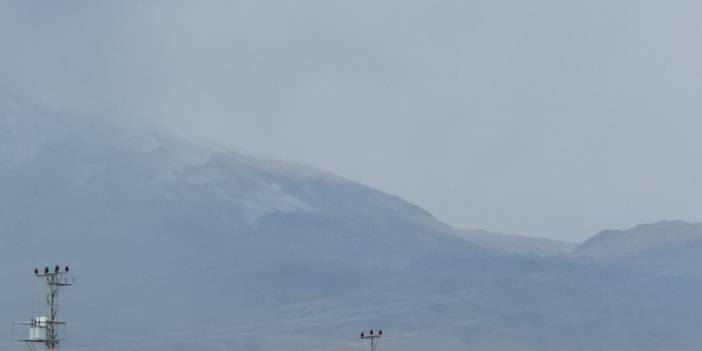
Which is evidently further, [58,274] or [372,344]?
[372,344]

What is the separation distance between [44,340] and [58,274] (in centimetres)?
438

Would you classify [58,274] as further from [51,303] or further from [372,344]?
[372,344]

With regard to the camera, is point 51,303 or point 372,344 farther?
point 372,344

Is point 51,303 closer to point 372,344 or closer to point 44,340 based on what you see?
point 44,340

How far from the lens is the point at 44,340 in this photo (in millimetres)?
107875

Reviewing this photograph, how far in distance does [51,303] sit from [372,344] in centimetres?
2651

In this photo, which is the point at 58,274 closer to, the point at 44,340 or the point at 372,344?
the point at 44,340

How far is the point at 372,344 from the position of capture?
125688 millimetres

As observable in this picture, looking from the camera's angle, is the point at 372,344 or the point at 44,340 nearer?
the point at 44,340

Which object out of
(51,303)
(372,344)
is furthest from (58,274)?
(372,344)

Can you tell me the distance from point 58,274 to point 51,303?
2.19 meters

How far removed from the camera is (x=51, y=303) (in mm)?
107438

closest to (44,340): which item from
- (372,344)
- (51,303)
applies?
(51,303)

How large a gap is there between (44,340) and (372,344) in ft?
86.3
